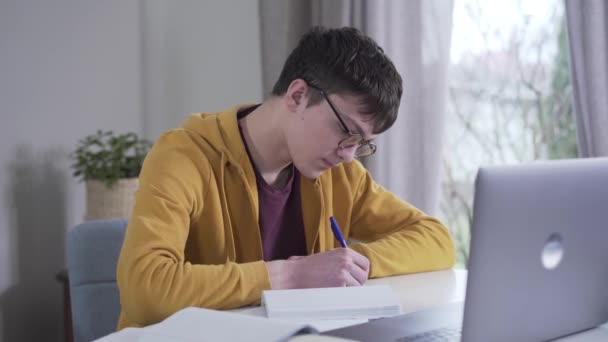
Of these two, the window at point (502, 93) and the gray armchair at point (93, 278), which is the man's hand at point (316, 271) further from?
the window at point (502, 93)

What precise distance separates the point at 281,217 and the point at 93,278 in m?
0.42

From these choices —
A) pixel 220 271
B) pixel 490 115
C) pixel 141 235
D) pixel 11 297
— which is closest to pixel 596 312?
pixel 220 271

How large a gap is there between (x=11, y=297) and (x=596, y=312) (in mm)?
2108

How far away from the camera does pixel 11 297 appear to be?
8.28 feet

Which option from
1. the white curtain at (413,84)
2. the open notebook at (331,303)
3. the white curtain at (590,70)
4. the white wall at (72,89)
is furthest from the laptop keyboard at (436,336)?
the white wall at (72,89)

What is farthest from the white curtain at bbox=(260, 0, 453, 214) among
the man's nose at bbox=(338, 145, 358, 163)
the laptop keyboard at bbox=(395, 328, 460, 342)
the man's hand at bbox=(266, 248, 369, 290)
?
the laptop keyboard at bbox=(395, 328, 460, 342)

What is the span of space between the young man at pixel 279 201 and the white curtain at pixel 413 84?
867 mm

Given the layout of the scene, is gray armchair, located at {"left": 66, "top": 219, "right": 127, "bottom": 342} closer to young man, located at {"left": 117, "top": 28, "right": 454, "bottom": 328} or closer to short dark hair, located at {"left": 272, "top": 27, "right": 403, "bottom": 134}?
young man, located at {"left": 117, "top": 28, "right": 454, "bottom": 328}

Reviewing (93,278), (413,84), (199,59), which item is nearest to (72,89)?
(199,59)

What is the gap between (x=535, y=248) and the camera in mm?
848

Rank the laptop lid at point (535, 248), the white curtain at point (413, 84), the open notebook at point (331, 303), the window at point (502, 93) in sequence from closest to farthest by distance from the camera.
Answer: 1. the laptop lid at point (535, 248)
2. the open notebook at point (331, 303)
3. the window at point (502, 93)
4. the white curtain at point (413, 84)

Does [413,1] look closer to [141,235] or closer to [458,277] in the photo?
[458,277]

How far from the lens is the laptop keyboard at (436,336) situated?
97 cm

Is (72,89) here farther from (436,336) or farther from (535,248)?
(535,248)
